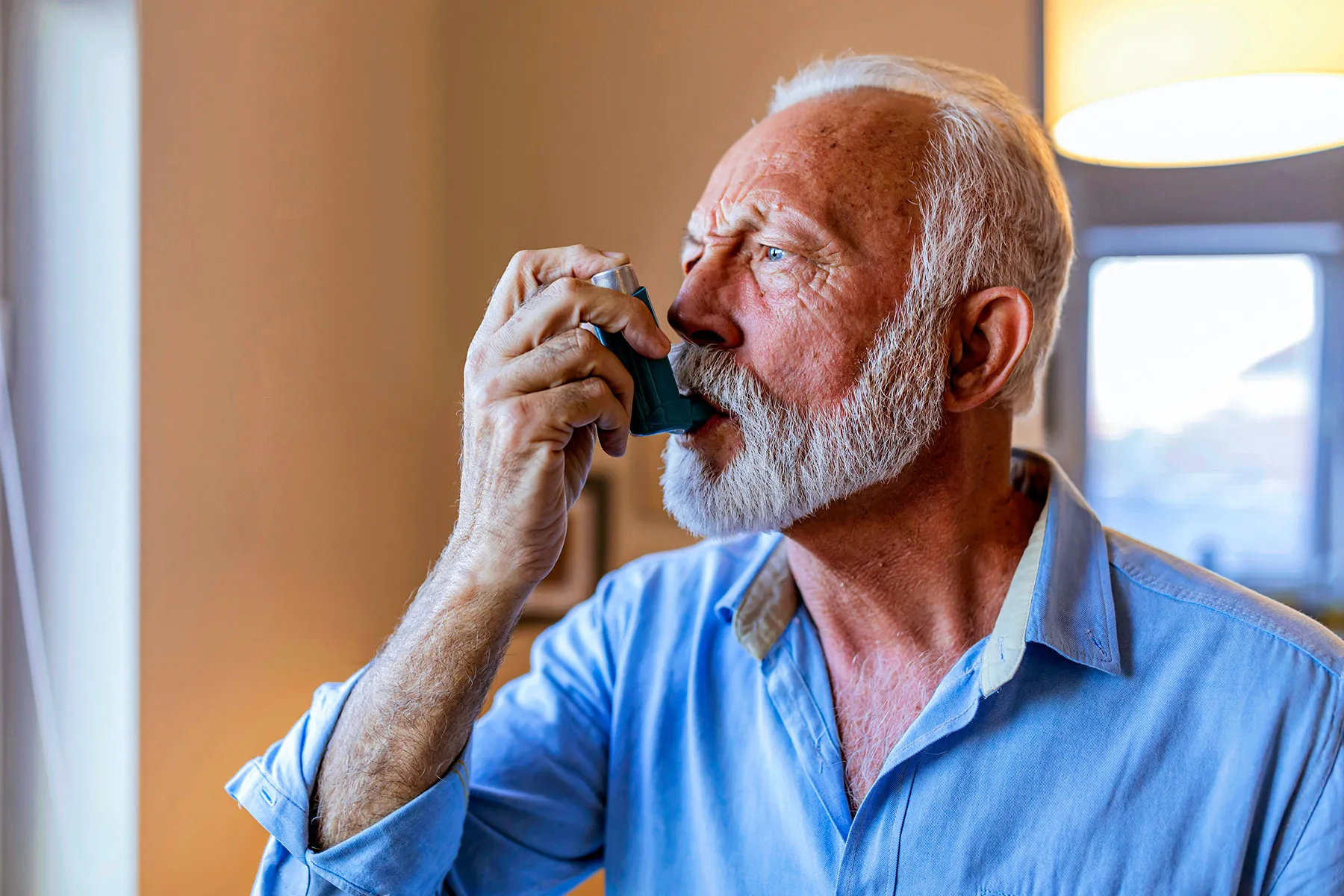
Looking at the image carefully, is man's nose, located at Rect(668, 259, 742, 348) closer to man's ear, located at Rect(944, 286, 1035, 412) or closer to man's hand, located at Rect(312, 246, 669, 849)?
man's hand, located at Rect(312, 246, 669, 849)

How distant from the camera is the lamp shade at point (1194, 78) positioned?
49.8 inches

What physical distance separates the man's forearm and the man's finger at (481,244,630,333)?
9.9 inches

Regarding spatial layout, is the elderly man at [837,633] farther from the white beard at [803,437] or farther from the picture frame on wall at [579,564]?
the picture frame on wall at [579,564]

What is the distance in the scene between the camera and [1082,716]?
2.99ft

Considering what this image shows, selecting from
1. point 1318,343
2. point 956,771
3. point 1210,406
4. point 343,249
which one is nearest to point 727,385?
point 956,771

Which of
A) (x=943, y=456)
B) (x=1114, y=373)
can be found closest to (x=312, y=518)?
(x=943, y=456)

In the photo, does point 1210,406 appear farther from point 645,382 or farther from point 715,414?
point 645,382

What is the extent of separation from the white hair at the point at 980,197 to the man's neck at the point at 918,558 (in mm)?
134

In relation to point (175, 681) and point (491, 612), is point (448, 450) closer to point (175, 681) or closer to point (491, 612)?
point (175, 681)

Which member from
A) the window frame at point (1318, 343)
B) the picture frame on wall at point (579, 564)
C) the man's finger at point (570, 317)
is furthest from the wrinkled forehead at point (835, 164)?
the window frame at point (1318, 343)

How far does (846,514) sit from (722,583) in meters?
0.22

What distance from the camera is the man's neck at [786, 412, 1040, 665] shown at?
1.04 metres

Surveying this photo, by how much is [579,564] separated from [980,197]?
124 centimetres

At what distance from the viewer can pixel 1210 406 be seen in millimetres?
2215
